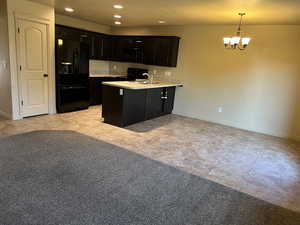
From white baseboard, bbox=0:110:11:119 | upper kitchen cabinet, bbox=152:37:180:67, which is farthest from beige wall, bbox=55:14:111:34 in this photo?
white baseboard, bbox=0:110:11:119

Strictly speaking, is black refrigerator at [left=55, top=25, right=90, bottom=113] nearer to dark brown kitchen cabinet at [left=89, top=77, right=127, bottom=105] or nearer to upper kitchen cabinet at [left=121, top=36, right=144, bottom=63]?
dark brown kitchen cabinet at [left=89, top=77, right=127, bottom=105]

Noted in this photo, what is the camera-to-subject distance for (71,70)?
548cm

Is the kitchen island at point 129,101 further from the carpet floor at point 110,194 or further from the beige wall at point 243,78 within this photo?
the carpet floor at point 110,194

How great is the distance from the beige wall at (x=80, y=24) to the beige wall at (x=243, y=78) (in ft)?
5.53

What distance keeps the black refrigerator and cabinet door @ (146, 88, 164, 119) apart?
188cm

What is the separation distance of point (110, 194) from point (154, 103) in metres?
3.42

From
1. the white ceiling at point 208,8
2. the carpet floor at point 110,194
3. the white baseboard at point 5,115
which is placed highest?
the white ceiling at point 208,8

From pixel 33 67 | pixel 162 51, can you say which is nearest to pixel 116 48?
pixel 162 51

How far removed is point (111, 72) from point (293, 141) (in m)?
5.73

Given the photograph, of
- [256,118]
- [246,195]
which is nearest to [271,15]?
[256,118]

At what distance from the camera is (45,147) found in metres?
3.42

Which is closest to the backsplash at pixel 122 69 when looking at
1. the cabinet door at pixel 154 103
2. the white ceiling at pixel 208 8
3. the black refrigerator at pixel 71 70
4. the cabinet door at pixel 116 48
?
the cabinet door at pixel 116 48

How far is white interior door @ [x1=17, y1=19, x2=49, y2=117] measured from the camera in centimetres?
450

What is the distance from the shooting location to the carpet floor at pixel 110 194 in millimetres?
2012
